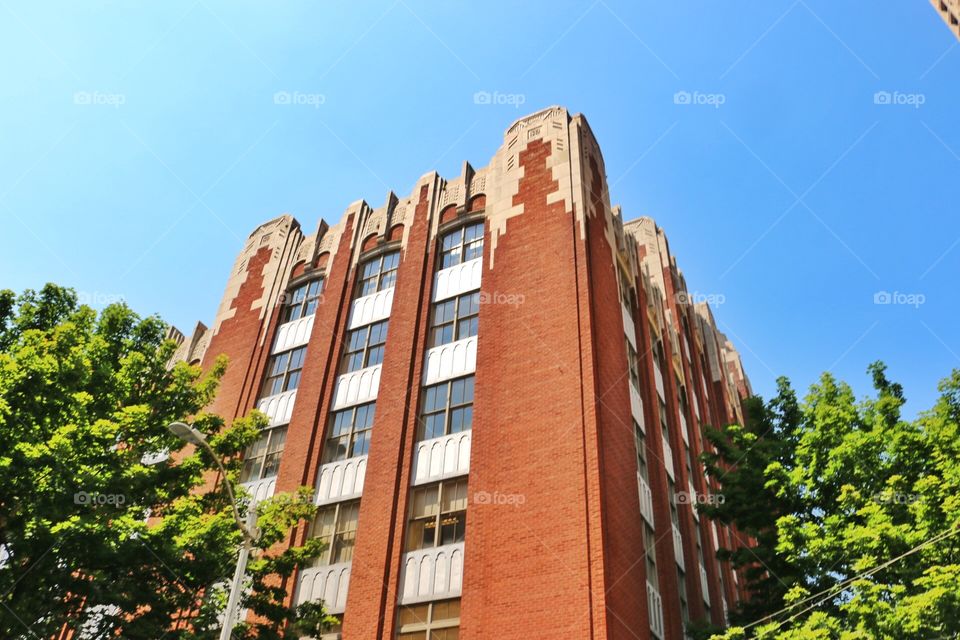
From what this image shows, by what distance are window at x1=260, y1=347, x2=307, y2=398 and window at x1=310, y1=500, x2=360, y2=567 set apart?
6431 millimetres

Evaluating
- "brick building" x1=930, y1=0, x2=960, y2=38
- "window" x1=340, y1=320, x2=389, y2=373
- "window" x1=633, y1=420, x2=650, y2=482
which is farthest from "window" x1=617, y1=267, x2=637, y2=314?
"brick building" x1=930, y1=0, x2=960, y2=38

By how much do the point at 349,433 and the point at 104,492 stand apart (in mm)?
9895

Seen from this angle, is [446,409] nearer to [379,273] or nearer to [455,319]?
Answer: [455,319]

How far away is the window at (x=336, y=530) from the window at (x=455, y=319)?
6175 mm

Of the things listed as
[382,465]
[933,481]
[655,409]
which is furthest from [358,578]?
[933,481]

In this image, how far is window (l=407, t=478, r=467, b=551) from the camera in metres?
19.4

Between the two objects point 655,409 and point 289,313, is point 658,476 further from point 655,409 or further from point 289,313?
point 289,313

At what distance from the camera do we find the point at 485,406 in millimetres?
20875

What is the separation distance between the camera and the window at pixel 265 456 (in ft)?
79.9

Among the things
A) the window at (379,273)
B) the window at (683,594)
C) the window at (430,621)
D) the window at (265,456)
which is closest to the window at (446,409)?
the window at (430,621)

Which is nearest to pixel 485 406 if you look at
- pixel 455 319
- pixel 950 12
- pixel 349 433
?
pixel 455 319

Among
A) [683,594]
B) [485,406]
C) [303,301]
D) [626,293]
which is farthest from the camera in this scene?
[303,301]

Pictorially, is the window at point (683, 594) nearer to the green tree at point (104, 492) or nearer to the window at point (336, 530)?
the window at point (336, 530)

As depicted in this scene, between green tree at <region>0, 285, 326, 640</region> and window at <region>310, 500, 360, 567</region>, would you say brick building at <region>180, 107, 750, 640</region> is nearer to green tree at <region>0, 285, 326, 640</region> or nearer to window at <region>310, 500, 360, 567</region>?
window at <region>310, 500, 360, 567</region>
